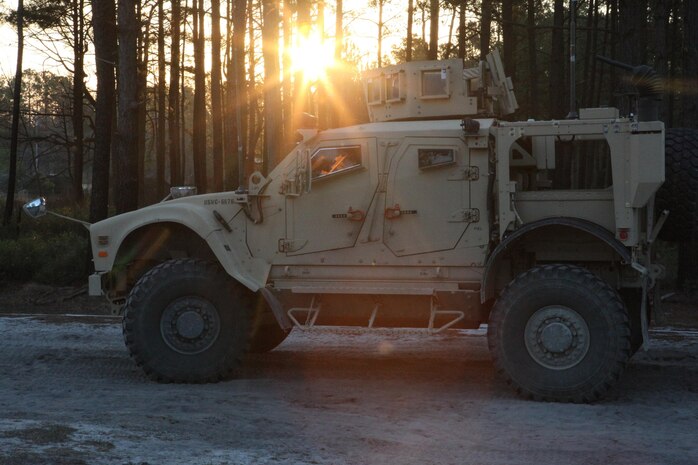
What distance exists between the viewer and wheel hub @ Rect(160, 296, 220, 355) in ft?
31.8

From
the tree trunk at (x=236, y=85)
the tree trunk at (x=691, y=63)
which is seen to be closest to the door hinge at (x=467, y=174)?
the tree trunk at (x=691, y=63)

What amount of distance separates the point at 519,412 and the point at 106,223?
4.62 metres

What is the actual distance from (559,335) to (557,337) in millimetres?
27

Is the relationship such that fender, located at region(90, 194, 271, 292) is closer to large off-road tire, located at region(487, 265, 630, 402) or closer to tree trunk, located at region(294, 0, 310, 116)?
large off-road tire, located at region(487, 265, 630, 402)

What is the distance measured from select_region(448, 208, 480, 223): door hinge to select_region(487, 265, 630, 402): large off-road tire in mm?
720

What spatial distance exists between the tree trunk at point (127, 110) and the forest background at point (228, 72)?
2cm

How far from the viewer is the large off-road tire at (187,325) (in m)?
9.63

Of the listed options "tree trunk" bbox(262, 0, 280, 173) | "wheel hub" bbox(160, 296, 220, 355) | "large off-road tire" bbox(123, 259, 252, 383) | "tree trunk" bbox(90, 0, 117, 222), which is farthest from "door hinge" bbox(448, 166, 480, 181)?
"tree trunk" bbox(262, 0, 280, 173)

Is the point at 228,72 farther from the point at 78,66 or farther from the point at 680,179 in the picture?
the point at 680,179

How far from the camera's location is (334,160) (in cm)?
960

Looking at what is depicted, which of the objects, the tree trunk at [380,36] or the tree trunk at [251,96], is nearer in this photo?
the tree trunk at [251,96]

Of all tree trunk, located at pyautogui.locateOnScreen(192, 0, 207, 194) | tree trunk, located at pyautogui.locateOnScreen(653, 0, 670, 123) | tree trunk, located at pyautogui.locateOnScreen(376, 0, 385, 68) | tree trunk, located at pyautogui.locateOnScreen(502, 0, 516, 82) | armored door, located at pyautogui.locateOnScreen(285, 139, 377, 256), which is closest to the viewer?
armored door, located at pyautogui.locateOnScreen(285, 139, 377, 256)

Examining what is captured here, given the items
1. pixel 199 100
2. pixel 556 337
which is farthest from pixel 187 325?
pixel 199 100

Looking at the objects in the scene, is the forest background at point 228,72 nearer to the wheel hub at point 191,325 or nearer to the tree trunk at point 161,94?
the tree trunk at point 161,94
